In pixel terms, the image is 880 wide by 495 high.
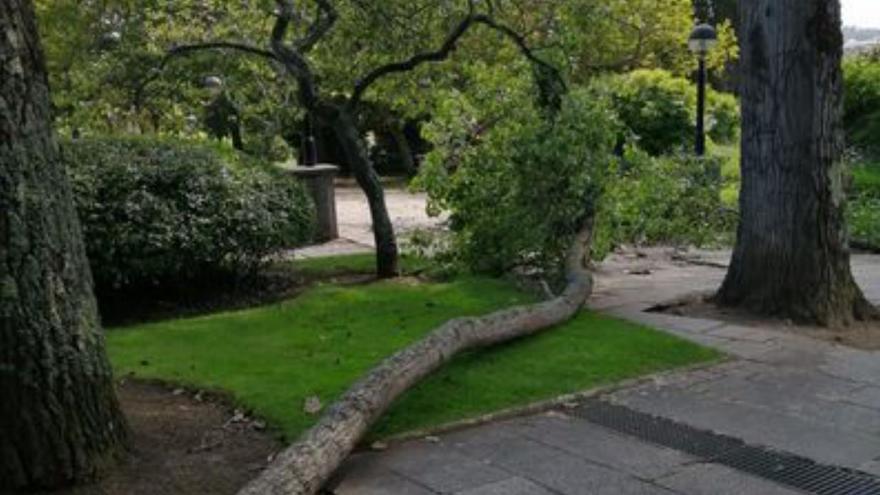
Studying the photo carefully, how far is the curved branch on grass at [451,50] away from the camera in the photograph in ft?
32.0

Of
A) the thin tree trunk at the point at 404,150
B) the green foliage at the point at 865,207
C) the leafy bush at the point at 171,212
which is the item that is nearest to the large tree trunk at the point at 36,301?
the leafy bush at the point at 171,212

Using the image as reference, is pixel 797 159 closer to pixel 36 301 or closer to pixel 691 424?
pixel 691 424

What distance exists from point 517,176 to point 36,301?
5928mm

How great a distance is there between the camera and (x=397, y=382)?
5.48m

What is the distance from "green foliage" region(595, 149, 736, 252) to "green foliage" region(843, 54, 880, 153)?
23.4 feet

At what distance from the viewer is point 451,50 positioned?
398 inches

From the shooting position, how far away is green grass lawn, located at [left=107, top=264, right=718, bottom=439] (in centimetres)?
593

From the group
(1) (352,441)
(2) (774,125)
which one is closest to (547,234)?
(2) (774,125)

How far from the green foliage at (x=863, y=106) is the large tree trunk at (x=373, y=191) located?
557 inches

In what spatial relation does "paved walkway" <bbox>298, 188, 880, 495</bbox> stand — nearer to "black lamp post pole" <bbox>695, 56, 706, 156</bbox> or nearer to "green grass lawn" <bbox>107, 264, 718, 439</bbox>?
"green grass lawn" <bbox>107, 264, 718, 439</bbox>

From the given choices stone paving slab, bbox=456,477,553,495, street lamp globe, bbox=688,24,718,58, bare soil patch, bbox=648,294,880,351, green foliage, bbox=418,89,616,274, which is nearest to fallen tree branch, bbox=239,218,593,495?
stone paving slab, bbox=456,477,553,495

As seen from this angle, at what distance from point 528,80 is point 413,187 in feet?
4.91

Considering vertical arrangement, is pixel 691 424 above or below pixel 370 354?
below

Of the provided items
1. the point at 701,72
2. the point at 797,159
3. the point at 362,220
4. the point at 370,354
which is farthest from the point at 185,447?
the point at 701,72
